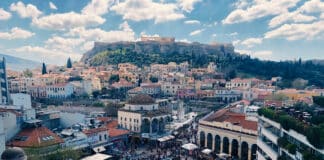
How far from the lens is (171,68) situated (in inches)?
4190

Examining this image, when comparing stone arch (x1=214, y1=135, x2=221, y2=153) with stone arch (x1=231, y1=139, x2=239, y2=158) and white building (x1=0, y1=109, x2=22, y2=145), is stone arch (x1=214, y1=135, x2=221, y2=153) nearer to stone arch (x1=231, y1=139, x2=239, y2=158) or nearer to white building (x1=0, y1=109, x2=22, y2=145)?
stone arch (x1=231, y1=139, x2=239, y2=158)

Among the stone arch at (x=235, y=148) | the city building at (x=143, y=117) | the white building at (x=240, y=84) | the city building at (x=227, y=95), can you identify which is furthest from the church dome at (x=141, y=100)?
the white building at (x=240, y=84)

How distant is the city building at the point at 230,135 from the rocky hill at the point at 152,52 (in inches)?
3193

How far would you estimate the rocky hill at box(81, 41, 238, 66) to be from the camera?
119562mm

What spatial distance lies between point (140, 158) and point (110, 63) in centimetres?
9279

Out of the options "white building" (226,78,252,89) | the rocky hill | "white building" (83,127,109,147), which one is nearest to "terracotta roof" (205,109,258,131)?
"white building" (83,127,109,147)

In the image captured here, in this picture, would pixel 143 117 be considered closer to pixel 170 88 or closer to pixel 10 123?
pixel 10 123

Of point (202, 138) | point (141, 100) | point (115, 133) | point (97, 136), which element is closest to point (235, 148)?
point (202, 138)

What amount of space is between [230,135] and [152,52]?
108037 mm

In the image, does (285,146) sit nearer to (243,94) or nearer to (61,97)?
(243,94)

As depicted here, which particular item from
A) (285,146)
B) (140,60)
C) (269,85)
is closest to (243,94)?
(269,85)

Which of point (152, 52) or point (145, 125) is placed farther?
point (152, 52)

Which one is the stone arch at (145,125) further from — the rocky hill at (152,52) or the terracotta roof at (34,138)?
the rocky hill at (152,52)

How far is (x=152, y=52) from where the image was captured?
137125 mm
